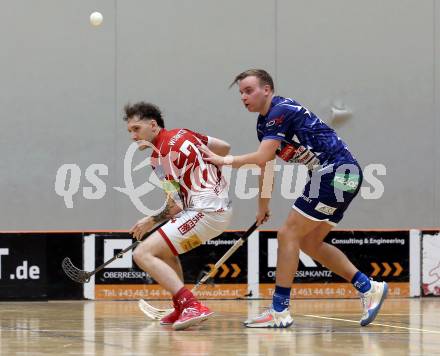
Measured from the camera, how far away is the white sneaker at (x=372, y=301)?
692 cm

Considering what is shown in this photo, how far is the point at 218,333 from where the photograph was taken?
643cm

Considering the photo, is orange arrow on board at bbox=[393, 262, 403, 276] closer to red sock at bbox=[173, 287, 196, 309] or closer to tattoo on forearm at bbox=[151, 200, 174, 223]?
tattoo on forearm at bbox=[151, 200, 174, 223]

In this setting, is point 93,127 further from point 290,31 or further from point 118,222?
point 290,31

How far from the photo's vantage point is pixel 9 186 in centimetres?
1110

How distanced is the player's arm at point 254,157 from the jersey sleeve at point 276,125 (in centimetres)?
4

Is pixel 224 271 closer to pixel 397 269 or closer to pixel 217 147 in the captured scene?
pixel 397 269

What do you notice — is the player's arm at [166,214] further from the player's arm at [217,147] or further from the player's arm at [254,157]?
the player's arm at [254,157]

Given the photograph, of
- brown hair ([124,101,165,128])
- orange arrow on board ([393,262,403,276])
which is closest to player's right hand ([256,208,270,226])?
brown hair ([124,101,165,128])

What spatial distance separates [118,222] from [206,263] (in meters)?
1.58

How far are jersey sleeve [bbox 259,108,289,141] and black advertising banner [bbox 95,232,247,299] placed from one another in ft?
11.3

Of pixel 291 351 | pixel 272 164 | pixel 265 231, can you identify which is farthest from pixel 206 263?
pixel 291 351

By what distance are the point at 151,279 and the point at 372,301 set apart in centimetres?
341

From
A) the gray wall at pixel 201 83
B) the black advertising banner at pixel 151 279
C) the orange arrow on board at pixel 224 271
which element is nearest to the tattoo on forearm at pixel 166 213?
the black advertising banner at pixel 151 279

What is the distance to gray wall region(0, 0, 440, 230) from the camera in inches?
439
